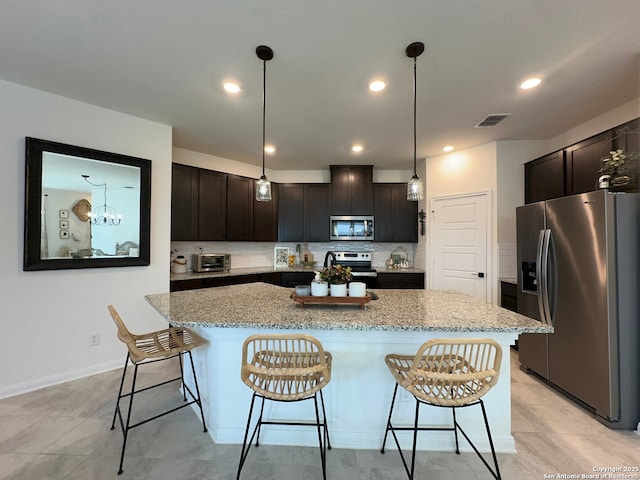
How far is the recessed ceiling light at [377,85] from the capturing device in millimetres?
2289

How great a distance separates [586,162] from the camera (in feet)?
9.00

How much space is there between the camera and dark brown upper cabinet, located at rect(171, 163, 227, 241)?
12.1ft

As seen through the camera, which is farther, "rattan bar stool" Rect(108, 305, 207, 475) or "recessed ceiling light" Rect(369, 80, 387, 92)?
"recessed ceiling light" Rect(369, 80, 387, 92)

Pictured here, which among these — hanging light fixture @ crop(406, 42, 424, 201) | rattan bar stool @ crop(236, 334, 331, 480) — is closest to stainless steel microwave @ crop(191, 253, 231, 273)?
rattan bar stool @ crop(236, 334, 331, 480)

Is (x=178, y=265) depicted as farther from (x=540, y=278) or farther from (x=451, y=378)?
(x=540, y=278)

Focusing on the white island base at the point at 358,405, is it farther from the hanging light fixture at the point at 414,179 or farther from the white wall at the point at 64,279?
the white wall at the point at 64,279

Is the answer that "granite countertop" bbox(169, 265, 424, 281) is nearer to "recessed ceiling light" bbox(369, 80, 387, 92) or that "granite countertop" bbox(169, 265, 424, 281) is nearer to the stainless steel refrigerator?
the stainless steel refrigerator

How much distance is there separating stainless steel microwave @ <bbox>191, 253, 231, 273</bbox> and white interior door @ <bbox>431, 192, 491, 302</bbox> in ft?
10.4

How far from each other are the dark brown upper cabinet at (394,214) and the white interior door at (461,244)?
0.47 meters

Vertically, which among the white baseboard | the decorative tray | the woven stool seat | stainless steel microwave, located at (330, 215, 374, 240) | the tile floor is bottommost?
the tile floor

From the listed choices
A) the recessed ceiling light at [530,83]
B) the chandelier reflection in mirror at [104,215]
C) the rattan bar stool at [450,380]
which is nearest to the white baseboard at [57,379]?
the chandelier reflection in mirror at [104,215]

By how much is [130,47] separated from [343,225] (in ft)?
11.6

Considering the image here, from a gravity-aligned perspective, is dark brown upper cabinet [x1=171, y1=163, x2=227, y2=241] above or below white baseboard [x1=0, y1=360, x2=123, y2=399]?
above

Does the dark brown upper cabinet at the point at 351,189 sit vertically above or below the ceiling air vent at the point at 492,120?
below
